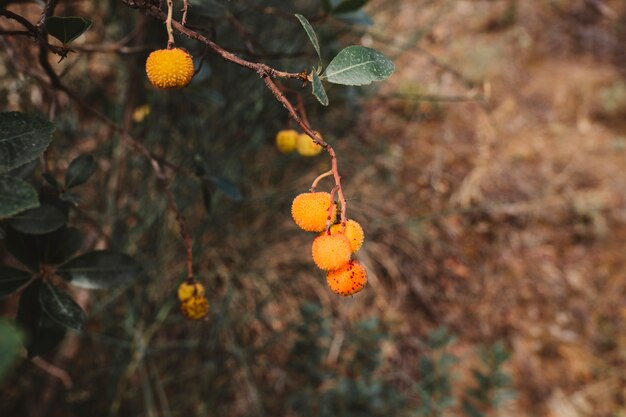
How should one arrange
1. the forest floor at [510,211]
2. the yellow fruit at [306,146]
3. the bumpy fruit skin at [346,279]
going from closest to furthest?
the bumpy fruit skin at [346,279], the yellow fruit at [306,146], the forest floor at [510,211]

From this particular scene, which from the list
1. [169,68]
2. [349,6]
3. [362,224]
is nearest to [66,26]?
[169,68]

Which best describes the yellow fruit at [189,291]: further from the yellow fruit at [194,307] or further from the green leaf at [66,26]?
the green leaf at [66,26]

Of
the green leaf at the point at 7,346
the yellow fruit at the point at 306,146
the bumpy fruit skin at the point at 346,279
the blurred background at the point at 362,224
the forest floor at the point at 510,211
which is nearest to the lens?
the green leaf at the point at 7,346

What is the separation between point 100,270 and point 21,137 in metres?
0.28

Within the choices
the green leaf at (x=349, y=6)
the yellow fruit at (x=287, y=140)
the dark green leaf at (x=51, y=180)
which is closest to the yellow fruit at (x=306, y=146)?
the yellow fruit at (x=287, y=140)

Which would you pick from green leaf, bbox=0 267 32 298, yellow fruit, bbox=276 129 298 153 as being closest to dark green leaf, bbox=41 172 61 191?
green leaf, bbox=0 267 32 298

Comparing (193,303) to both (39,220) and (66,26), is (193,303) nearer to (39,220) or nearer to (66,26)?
(39,220)

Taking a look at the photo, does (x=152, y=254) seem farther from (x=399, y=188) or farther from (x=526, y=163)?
(x=526, y=163)

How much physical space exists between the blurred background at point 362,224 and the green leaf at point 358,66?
10.4 inches

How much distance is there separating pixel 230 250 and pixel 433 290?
95cm

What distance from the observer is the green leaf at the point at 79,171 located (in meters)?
0.67

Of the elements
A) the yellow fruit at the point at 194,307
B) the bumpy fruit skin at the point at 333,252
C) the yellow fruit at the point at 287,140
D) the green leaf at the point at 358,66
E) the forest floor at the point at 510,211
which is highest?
the green leaf at the point at 358,66

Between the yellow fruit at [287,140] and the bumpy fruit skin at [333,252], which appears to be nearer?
the bumpy fruit skin at [333,252]

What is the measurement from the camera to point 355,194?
2135 mm
